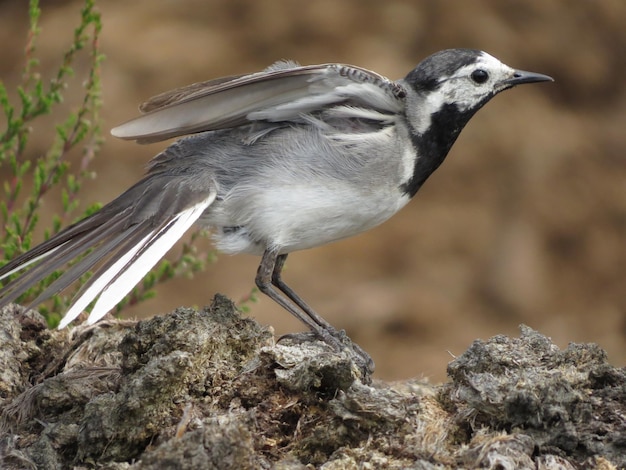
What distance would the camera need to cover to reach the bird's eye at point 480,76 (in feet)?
17.0

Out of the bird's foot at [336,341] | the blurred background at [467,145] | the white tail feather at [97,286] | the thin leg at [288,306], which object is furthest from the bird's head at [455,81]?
the blurred background at [467,145]

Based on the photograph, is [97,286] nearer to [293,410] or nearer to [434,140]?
[293,410]

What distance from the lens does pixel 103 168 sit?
8609 millimetres

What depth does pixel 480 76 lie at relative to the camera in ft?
17.1

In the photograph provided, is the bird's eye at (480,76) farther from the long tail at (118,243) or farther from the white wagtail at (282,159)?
the long tail at (118,243)

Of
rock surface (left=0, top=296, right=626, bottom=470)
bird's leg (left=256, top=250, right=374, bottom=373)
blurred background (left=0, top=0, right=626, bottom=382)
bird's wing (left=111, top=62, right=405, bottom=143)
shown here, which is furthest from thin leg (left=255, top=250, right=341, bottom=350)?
blurred background (left=0, top=0, right=626, bottom=382)

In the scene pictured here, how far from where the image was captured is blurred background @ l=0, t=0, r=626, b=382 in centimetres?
853

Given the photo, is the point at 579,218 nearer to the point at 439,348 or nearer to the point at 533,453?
the point at 439,348

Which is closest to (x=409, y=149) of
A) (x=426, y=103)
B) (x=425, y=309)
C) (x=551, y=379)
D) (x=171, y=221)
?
(x=426, y=103)

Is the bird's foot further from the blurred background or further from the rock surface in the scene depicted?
the blurred background

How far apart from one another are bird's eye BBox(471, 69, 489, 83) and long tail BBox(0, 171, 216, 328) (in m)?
1.49

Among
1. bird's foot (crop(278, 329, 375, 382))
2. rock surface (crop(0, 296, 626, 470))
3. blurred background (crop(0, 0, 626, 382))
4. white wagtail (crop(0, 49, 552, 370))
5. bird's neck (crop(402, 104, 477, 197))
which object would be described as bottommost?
rock surface (crop(0, 296, 626, 470))

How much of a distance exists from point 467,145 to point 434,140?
3642mm

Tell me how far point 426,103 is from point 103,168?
4254mm
